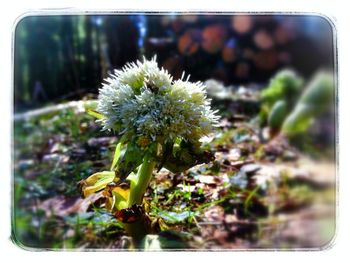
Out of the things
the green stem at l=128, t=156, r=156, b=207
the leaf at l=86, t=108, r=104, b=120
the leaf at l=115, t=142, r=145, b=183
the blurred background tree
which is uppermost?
the blurred background tree

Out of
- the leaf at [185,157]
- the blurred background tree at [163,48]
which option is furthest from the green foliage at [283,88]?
the leaf at [185,157]

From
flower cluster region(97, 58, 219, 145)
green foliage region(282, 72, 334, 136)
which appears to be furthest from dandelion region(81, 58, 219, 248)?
green foliage region(282, 72, 334, 136)

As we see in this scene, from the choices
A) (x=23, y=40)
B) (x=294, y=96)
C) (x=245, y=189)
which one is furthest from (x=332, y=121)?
(x=23, y=40)

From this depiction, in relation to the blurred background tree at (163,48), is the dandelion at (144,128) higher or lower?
lower

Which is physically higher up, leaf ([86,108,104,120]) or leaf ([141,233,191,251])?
leaf ([86,108,104,120])

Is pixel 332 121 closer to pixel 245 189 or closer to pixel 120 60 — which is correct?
pixel 245 189

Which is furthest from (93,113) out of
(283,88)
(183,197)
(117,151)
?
(283,88)

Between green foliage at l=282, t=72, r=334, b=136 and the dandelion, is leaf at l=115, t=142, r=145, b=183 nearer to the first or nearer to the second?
the dandelion

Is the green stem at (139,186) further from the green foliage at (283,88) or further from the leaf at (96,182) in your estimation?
the green foliage at (283,88)
